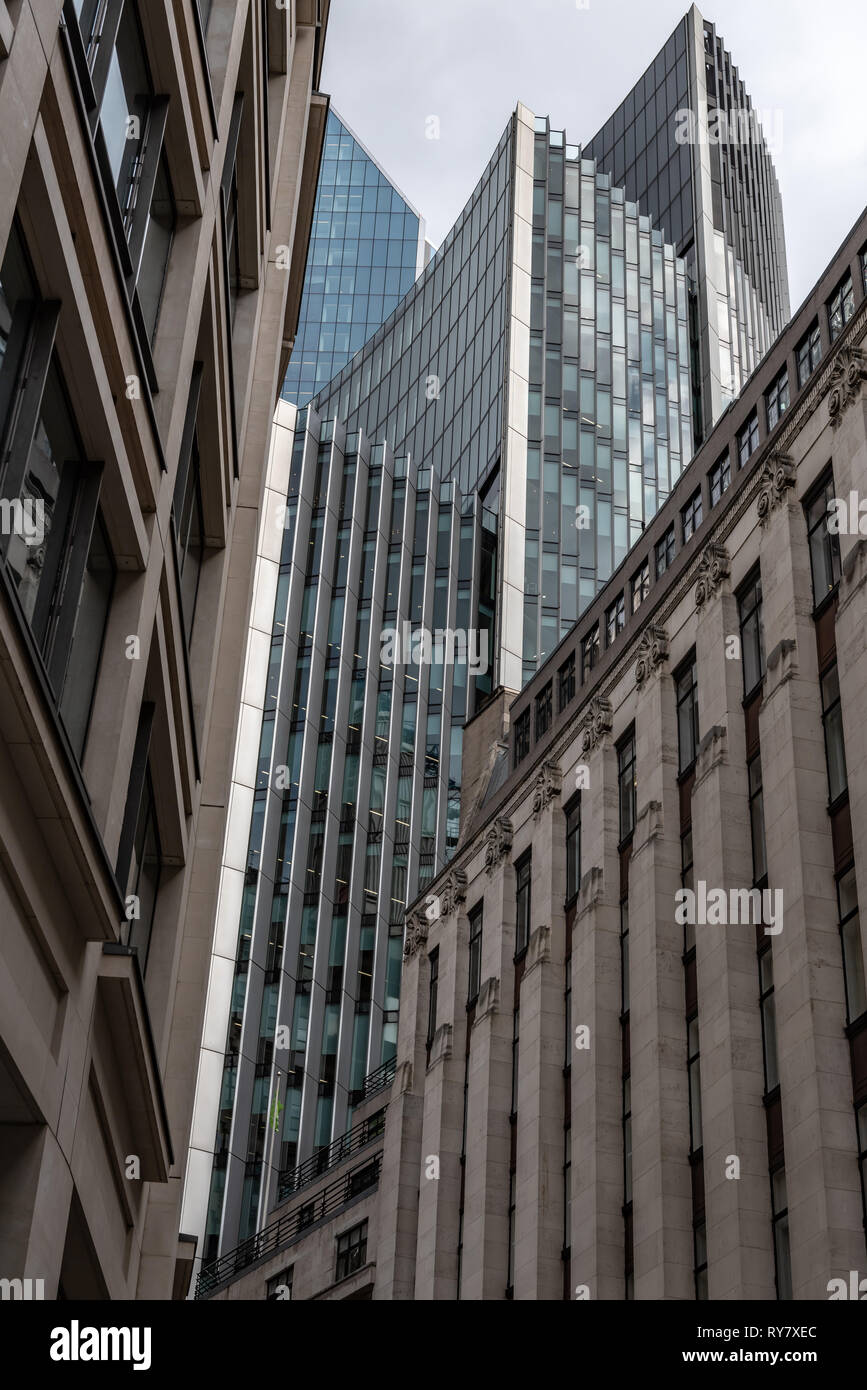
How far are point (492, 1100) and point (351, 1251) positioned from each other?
13064 mm

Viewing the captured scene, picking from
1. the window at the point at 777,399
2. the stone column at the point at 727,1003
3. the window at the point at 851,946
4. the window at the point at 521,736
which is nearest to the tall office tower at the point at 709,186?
the window at the point at 521,736

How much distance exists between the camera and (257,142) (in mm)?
23281

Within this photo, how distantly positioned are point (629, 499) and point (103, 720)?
92649mm

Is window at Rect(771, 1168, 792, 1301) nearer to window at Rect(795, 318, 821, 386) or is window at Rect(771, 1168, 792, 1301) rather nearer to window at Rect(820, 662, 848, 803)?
window at Rect(820, 662, 848, 803)

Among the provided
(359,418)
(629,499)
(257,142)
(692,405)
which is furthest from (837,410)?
(359,418)

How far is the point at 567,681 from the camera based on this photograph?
179ft

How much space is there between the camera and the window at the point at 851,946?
99.2 ft

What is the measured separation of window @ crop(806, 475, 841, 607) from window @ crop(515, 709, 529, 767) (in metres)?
21.7

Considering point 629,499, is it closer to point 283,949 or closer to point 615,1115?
point 283,949

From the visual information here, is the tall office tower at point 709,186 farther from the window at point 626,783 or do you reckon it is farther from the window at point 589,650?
the window at point 626,783

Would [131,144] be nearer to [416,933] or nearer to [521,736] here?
[521,736]

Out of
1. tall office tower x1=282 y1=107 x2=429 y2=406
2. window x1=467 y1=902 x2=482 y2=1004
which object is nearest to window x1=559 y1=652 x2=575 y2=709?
window x1=467 y1=902 x2=482 y2=1004

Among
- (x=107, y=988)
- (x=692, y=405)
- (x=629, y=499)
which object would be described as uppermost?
(x=692, y=405)

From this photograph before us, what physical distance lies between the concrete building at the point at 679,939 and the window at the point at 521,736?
0.52 feet
